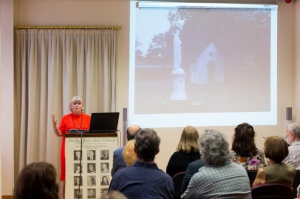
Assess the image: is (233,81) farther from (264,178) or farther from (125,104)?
(264,178)

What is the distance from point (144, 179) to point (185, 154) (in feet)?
4.59

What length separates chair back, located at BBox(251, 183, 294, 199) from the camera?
3.02 meters

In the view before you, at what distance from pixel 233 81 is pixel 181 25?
50.6 inches

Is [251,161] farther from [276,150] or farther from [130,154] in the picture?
[130,154]

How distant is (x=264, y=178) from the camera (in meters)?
3.25

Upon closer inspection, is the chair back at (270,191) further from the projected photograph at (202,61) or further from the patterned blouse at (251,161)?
the projected photograph at (202,61)

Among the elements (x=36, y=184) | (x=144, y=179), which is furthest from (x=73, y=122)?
(x=36, y=184)

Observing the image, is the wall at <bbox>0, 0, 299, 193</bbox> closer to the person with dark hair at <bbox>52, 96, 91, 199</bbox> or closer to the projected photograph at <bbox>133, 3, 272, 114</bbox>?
the projected photograph at <bbox>133, 3, 272, 114</bbox>

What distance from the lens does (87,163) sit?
4.86 meters

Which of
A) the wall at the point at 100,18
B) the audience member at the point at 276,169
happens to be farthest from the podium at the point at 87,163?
the audience member at the point at 276,169

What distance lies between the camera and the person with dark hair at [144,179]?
2.62m

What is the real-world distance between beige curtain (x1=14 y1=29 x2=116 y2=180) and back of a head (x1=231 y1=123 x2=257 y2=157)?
9.41 ft

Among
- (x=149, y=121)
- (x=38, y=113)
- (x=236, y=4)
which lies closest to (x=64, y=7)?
(x=38, y=113)

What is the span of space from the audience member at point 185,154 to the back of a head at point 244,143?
39 centimetres
